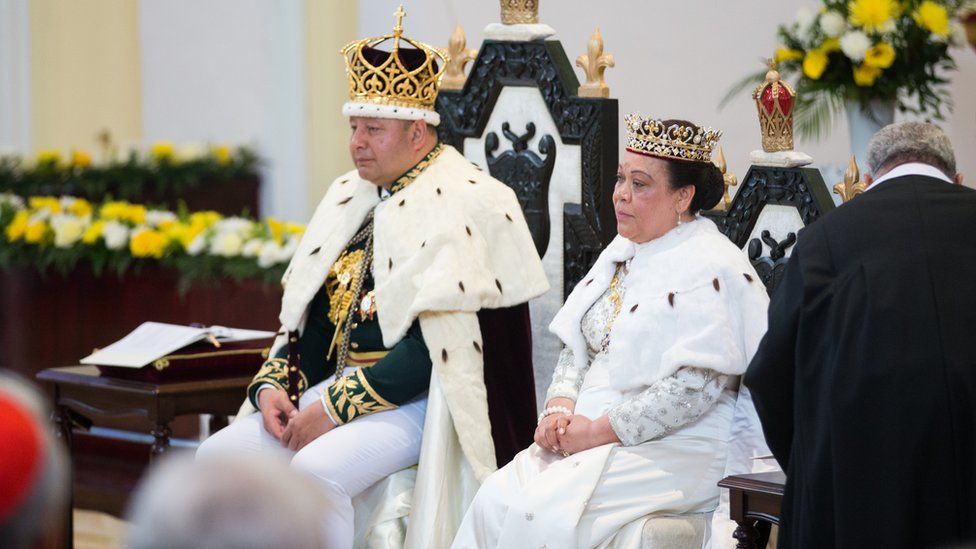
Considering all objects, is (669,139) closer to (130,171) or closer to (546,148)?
(546,148)

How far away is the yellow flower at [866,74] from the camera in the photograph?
225 inches

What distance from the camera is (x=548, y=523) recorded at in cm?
373

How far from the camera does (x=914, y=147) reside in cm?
324

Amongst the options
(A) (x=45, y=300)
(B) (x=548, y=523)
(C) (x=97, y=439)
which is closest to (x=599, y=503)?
(B) (x=548, y=523)

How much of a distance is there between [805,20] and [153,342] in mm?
2963

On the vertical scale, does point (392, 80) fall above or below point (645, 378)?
above

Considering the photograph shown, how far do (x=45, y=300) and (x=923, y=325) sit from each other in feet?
16.3

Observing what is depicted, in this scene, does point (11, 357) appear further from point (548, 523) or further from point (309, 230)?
point (548, 523)

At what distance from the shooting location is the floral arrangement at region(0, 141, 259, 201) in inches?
354

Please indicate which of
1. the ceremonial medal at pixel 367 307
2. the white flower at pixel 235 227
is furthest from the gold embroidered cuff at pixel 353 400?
the white flower at pixel 235 227

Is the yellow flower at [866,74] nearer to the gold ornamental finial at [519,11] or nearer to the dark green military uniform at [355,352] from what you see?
the gold ornamental finial at [519,11]

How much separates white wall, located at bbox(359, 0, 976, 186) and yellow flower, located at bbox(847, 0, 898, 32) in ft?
4.74

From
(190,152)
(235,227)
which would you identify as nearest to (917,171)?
(235,227)

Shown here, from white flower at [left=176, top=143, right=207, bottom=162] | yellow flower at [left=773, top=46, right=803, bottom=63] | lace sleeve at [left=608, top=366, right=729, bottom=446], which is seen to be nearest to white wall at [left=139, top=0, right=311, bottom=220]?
white flower at [left=176, top=143, right=207, bottom=162]
